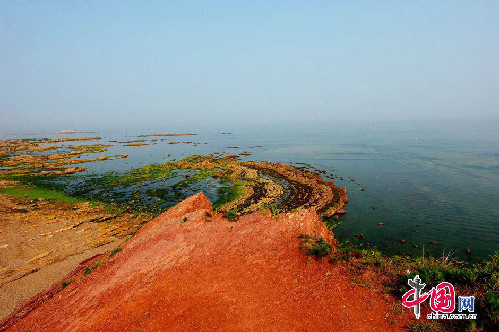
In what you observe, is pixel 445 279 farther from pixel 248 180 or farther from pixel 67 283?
pixel 248 180

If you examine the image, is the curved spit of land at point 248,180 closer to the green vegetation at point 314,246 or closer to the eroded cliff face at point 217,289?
the green vegetation at point 314,246

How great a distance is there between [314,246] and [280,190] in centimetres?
2482

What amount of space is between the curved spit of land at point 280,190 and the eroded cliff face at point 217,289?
551 inches

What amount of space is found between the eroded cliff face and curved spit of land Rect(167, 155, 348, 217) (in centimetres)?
1399

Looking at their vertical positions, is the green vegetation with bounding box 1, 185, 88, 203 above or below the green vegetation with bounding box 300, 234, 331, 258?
below

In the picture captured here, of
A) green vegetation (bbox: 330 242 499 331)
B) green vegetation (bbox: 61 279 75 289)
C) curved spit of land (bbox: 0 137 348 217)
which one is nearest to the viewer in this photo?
green vegetation (bbox: 330 242 499 331)

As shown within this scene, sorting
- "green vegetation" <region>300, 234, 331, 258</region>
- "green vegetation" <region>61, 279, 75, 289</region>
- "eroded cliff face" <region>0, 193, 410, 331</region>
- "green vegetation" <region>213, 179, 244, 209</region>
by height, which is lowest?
"green vegetation" <region>61, 279, 75, 289</region>

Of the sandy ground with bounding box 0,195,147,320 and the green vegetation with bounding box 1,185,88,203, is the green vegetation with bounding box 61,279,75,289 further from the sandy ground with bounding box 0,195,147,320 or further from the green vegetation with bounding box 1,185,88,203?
the green vegetation with bounding box 1,185,88,203

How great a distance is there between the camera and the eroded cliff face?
8.95 meters

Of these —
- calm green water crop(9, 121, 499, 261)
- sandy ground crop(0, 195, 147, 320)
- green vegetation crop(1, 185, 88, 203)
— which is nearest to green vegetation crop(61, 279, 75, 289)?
sandy ground crop(0, 195, 147, 320)

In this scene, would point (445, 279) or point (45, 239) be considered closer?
point (445, 279)

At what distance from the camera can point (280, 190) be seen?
123 ft

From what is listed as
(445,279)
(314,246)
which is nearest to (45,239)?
(314,246)

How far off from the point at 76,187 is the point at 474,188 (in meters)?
70.9
